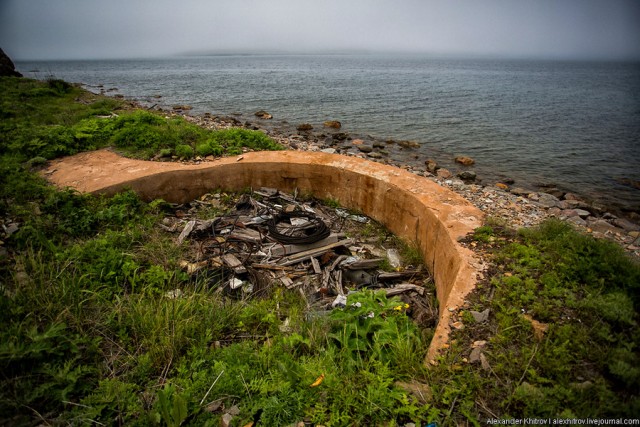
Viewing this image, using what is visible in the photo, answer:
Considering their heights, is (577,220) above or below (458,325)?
below

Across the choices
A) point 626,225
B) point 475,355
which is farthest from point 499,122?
→ point 475,355

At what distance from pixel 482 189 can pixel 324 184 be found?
17.6ft

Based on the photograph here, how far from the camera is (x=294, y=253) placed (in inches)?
210

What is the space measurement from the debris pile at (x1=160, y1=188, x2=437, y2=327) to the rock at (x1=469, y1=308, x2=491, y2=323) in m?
1.03

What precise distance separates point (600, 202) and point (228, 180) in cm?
1067

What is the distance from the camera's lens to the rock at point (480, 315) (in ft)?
9.63

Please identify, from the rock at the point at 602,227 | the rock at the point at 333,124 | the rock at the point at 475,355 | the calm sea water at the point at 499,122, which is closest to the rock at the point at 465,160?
the calm sea water at the point at 499,122

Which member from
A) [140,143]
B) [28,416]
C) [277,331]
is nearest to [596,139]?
[277,331]

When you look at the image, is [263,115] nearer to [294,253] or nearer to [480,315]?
[294,253]

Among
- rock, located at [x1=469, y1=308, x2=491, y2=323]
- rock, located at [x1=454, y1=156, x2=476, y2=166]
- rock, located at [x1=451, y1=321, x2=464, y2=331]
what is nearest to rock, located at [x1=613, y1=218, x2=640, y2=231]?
rock, located at [x1=454, y1=156, x2=476, y2=166]

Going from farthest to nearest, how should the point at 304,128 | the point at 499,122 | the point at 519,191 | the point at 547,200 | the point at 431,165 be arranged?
the point at 499,122
the point at 304,128
the point at 431,165
the point at 519,191
the point at 547,200

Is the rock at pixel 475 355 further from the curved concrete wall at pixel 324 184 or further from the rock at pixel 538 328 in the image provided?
the curved concrete wall at pixel 324 184

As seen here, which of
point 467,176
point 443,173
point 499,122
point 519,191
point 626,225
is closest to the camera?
point 626,225

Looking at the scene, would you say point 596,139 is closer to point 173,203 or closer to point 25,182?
point 173,203
